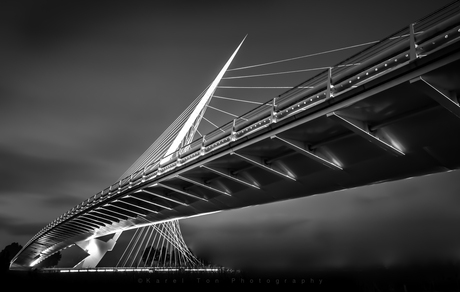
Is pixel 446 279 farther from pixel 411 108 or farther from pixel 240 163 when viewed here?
pixel 240 163

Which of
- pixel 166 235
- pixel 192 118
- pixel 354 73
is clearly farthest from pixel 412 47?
pixel 166 235

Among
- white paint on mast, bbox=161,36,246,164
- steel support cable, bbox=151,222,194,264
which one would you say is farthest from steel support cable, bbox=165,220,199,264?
white paint on mast, bbox=161,36,246,164

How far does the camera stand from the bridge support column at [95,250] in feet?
115

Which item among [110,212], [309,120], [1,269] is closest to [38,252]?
[110,212]

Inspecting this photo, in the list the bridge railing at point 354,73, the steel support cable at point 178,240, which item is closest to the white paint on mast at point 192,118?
the bridge railing at point 354,73

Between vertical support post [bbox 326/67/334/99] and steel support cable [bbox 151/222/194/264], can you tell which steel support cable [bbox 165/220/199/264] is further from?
vertical support post [bbox 326/67/334/99]

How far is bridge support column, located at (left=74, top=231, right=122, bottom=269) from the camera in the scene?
3512 cm

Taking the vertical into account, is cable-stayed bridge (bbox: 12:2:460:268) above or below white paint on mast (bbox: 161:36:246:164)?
below

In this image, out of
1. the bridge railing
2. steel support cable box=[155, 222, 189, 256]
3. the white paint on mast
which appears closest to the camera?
the bridge railing

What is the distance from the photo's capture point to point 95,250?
36.7 m

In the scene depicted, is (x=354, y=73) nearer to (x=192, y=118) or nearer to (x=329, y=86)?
(x=329, y=86)

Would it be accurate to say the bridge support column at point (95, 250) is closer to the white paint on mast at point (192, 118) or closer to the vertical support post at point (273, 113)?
the white paint on mast at point (192, 118)

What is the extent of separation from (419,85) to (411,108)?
1.45 m

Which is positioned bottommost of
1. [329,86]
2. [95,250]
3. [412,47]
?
[95,250]
